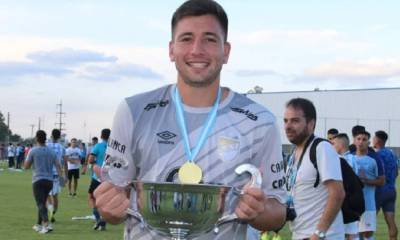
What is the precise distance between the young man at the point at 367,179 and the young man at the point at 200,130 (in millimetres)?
7881

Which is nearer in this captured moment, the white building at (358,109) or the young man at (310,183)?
the young man at (310,183)

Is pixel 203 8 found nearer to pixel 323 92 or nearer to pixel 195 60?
pixel 195 60

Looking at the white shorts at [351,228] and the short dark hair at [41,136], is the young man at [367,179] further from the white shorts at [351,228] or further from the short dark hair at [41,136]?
the short dark hair at [41,136]

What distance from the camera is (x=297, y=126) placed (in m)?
6.30

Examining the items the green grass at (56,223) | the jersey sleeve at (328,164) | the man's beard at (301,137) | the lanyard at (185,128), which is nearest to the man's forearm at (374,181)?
the man's beard at (301,137)

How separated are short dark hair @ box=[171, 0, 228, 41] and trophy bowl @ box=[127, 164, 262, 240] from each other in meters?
0.62

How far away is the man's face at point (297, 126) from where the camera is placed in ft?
20.6

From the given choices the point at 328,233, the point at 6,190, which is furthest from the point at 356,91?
the point at 328,233

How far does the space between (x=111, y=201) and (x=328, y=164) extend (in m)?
3.67

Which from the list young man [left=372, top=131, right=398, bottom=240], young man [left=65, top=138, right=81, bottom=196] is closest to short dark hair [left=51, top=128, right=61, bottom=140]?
young man [left=65, top=138, right=81, bottom=196]

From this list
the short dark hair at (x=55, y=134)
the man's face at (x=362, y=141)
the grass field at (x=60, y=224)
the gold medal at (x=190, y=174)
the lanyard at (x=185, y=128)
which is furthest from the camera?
the short dark hair at (x=55, y=134)

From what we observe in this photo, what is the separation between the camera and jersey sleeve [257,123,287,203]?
2758 millimetres

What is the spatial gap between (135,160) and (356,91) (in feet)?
216

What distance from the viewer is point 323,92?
224 ft
